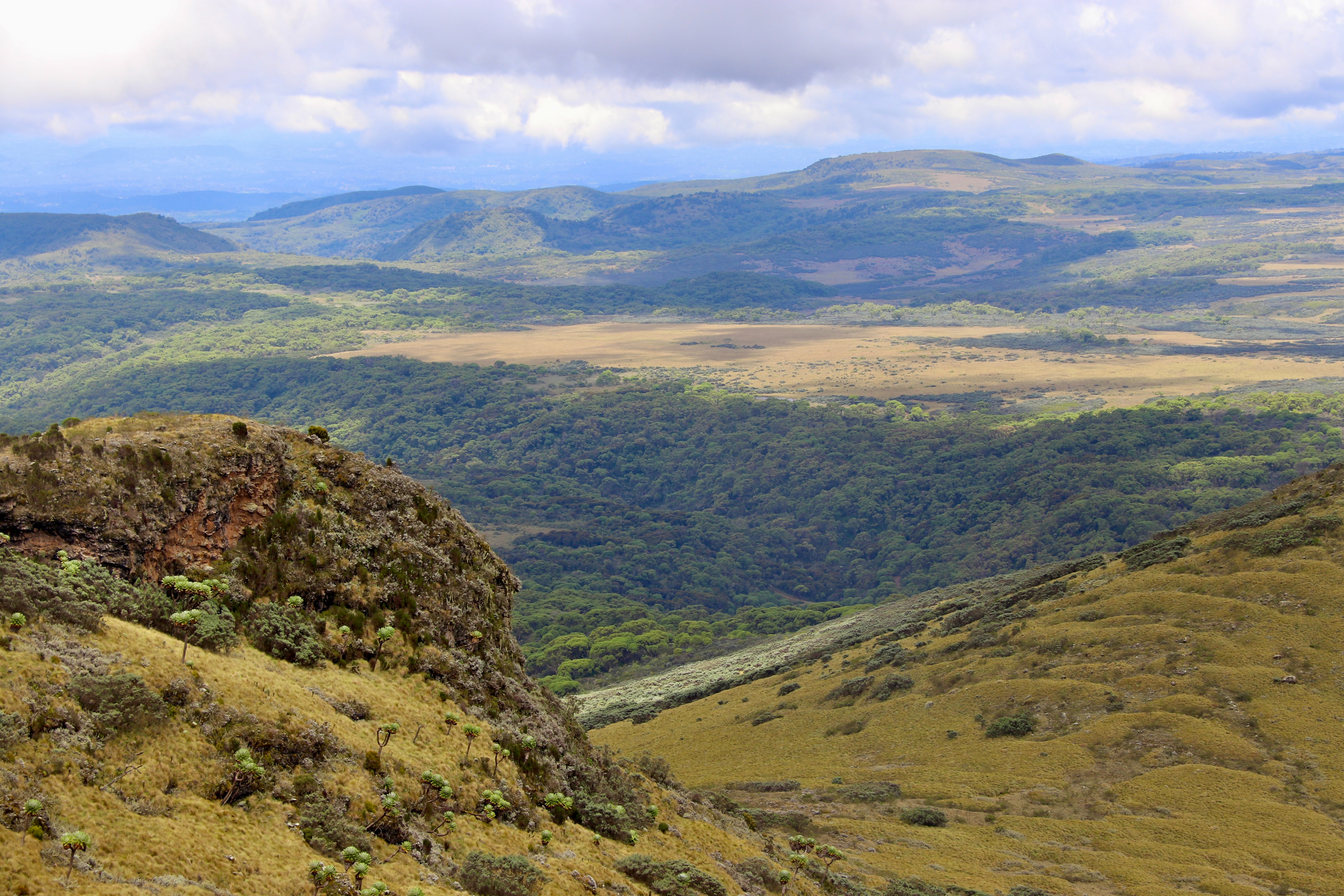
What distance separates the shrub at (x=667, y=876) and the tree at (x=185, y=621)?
382 inches

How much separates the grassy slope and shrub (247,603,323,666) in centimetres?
1811

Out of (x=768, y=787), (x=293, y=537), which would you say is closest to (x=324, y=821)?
(x=293, y=537)

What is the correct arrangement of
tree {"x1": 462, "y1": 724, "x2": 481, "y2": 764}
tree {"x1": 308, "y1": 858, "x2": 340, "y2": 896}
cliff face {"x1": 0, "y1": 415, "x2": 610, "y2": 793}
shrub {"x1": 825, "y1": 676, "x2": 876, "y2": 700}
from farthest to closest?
1. shrub {"x1": 825, "y1": 676, "x2": 876, "y2": 700}
2. tree {"x1": 462, "y1": 724, "x2": 481, "y2": 764}
3. cliff face {"x1": 0, "y1": 415, "x2": 610, "y2": 793}
4. tree {"x1": 308, "y1": 858, "x2": 340, "y2": 896}

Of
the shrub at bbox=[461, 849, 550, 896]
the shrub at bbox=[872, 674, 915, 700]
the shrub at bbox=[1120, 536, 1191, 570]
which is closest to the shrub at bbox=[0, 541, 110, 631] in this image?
the shrub at bbox=[461, 849, 550, 896]

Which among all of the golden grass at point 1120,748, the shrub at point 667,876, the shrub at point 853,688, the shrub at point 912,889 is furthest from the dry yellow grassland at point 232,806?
the shrub at point 853,688

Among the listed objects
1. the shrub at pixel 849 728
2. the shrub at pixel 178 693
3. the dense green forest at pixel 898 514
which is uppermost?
the shrub at pixel 178 693

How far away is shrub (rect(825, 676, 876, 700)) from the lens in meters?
45.9

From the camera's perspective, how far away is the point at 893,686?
4447cm

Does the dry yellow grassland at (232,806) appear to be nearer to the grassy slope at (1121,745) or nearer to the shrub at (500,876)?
the shrub at (500,876)

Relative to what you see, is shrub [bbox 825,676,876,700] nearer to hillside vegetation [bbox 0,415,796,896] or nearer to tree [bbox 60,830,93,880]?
hillside vegetation [bbox 0,415,796,896]

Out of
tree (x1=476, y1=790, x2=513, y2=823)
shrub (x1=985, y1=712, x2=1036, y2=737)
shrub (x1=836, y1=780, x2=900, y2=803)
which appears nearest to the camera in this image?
tree (x1=476, y1=790, x2=513, y2=823)

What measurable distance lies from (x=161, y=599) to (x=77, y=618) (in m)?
2.69

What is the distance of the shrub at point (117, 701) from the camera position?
13555 millimetres

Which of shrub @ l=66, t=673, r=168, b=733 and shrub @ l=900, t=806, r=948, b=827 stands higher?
shrub @ l=66, t=673, r=168, b=733
